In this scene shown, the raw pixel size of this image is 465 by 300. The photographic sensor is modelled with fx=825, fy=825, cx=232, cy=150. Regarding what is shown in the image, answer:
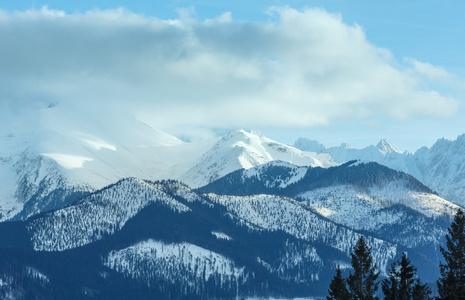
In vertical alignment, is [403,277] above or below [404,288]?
above

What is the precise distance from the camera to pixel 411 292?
144250 mm

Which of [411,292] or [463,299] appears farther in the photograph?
[411,292]

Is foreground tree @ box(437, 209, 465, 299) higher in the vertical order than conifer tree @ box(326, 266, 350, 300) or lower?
higher

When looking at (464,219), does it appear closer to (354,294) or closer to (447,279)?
(447,279)

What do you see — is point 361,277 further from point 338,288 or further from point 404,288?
point 338,288

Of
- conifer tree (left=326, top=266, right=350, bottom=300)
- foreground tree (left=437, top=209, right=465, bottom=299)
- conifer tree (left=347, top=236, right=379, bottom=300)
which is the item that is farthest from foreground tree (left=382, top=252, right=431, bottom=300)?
conifer tree (left=326, top=266, right=350, bottom=300)

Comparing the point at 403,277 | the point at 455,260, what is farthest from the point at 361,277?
the point at 455,260

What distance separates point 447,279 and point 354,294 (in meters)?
16.5

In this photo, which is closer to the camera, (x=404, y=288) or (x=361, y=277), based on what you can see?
(x=361, y=277)

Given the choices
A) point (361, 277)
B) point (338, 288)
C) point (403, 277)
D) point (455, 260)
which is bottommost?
point (338, 288)

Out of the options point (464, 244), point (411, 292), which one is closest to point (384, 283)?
point (411, 292)

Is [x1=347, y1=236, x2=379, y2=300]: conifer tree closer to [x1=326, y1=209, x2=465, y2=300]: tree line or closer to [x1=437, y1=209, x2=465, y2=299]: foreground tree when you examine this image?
[x1=326, y1=209, x2=465, y2=300]: tree line

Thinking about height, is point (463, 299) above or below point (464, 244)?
below

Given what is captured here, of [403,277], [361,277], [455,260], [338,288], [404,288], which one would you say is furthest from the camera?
[338,288]
